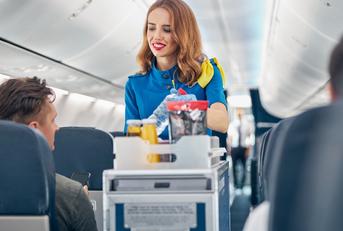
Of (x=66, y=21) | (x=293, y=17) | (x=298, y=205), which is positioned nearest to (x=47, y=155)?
(x=298, y=205)

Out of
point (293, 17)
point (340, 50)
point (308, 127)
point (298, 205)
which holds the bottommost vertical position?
point (298, 205)

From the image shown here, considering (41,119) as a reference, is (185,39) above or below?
above

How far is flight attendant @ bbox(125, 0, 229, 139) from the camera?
3102 millimetres

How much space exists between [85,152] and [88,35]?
3927 mm

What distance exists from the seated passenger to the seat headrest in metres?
0.92

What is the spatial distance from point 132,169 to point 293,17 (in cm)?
637

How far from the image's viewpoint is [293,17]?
331 inches

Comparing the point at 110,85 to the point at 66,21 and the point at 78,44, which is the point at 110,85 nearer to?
the point at 78,44

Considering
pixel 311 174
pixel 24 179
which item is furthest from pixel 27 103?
pixel 311 174

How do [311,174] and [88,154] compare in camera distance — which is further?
[88,154]

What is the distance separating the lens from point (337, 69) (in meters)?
1.39

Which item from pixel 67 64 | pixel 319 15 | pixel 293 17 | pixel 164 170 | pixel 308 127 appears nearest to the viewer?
pixel 308 127

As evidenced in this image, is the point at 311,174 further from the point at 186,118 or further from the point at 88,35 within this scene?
the point at 88,35

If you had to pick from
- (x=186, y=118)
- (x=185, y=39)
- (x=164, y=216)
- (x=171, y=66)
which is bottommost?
(x=164, y=216)
